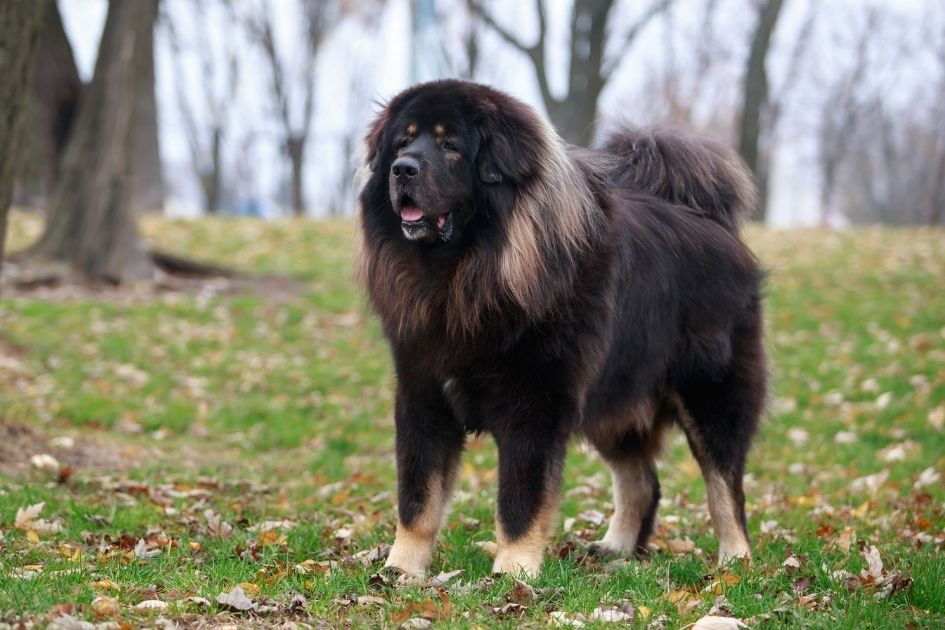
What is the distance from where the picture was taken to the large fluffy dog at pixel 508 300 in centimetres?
455

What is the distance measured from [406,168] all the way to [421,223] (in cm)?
27

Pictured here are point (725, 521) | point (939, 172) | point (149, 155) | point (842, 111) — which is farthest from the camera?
point (842, 111)

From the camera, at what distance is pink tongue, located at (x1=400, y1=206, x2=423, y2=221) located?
181 inches

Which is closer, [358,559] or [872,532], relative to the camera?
[358,559]

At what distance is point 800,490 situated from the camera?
7.68m

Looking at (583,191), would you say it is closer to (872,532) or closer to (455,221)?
(455,221)

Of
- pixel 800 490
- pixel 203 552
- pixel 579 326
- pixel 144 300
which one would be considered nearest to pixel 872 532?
pixel 800 490

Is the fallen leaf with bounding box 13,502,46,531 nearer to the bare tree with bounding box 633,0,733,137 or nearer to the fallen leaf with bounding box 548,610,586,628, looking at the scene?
the fallen leaf with bounding box 548,610,586,628

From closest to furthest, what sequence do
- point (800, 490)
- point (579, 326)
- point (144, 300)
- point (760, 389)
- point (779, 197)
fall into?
point (579, 326), point (760, 389), point (800, 490), point (144, 300), point (779, 197)

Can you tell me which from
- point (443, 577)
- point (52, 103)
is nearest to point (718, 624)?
point (443, 577)

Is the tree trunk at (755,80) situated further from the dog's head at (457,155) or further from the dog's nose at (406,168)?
the dog's nose at (406,168)

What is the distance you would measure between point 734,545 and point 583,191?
6.72 ft

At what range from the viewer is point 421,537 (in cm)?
476

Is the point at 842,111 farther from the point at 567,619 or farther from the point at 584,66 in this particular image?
the point at 567,619
